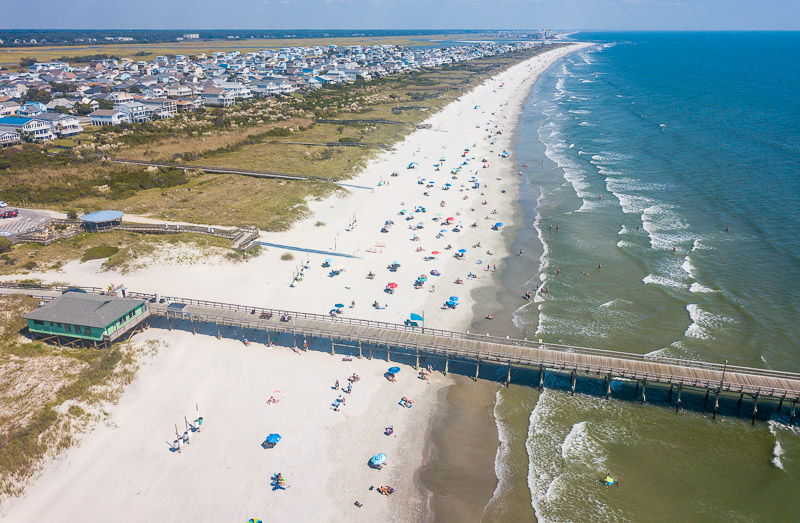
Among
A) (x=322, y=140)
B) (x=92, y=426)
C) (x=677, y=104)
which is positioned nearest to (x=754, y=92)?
(x=677, y=104)

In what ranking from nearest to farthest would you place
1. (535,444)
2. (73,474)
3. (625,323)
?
(73,474)
(535,444)
(625,323)

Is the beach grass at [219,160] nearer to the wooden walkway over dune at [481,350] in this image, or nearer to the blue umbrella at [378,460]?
the wooden walkway over dune at [481,350]

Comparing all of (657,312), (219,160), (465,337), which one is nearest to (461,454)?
(465,337)

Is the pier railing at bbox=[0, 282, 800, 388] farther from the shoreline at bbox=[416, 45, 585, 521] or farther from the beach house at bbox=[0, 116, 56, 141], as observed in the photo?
the beach house at bbox=[0, 116, 56, 141]

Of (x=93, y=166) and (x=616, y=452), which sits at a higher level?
(x=93, y=166)

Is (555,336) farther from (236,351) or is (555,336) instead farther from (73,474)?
(73,474)
